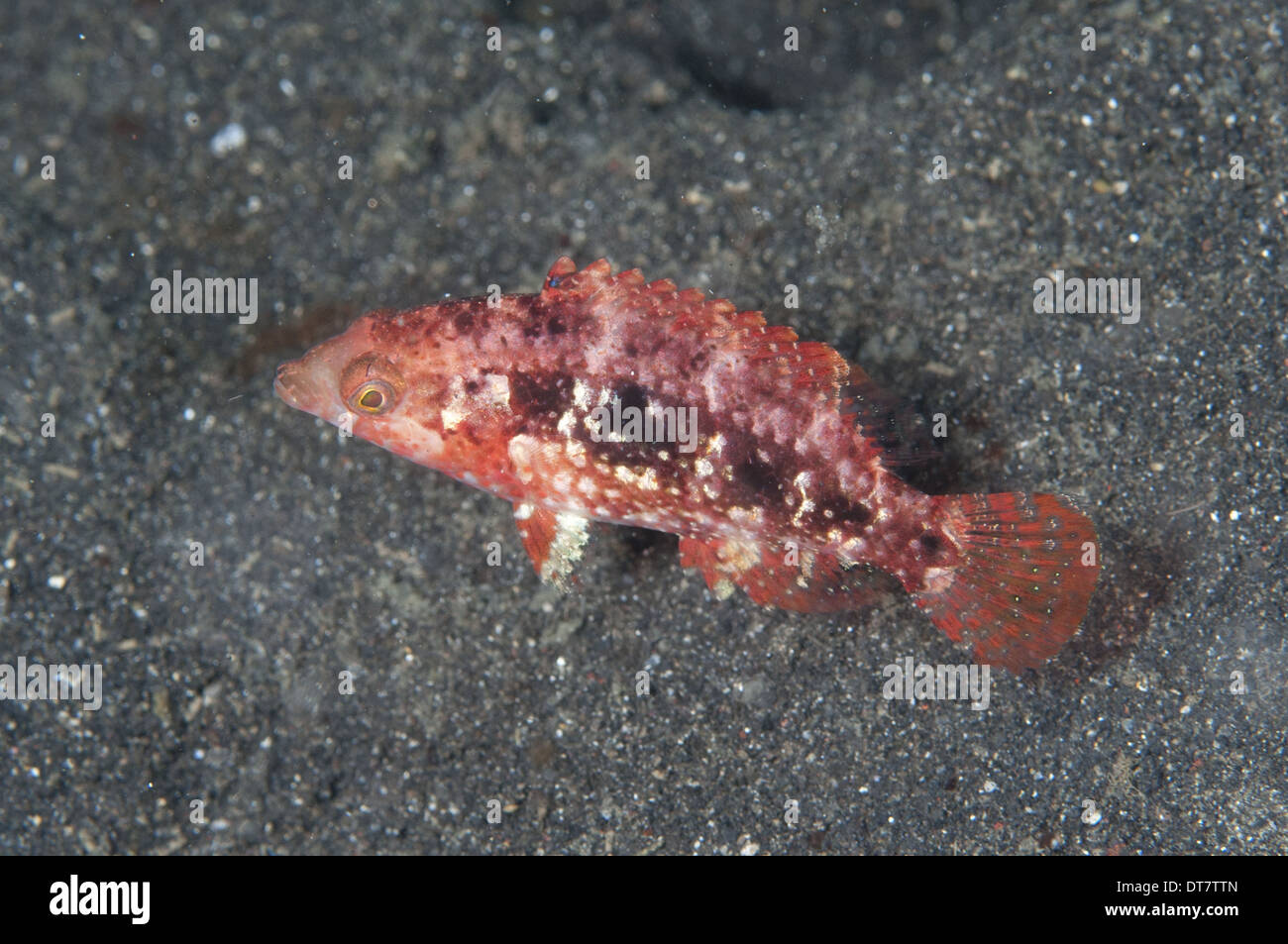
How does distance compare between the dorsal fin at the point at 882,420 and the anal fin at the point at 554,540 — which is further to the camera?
the anal fin at the point at 554,540

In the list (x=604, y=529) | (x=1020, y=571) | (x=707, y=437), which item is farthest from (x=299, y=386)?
(x=1020, y=571)

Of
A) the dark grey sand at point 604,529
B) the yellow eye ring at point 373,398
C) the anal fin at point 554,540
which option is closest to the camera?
the yellow eye ring at point 373,398

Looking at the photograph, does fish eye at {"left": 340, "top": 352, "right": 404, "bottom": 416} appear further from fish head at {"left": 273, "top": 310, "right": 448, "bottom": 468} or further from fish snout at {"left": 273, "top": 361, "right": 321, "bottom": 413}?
fish snout at {"left": 273, "top": 361, "right": 321, "bottom": 413}

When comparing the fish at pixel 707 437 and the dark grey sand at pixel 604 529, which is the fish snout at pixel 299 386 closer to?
the fish at pixel 707 437

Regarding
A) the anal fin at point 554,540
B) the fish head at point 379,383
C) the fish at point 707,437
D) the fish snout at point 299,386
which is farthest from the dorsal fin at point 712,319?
the fish snout at point 299,386

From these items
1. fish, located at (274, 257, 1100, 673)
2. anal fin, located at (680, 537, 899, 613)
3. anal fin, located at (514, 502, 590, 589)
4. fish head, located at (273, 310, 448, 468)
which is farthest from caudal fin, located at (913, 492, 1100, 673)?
fish head, located at (273, 310, 448, 468)

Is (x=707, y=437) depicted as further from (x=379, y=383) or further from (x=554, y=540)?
(x=379, y=383)

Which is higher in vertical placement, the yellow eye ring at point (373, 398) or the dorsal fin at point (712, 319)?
the dorsal fin at point (712, 319)
